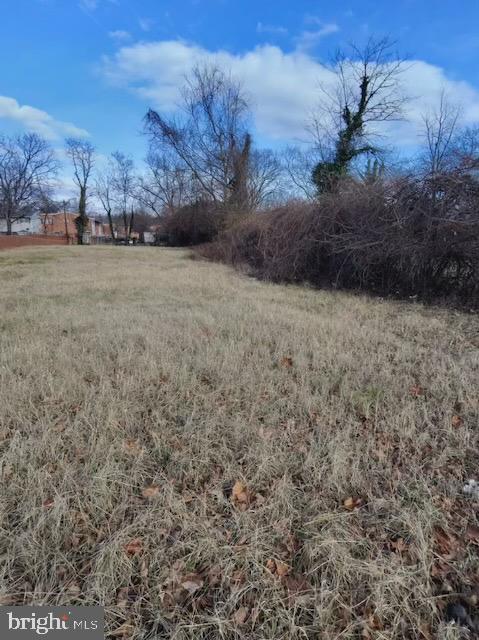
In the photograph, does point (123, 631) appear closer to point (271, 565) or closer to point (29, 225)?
point (271, 565)

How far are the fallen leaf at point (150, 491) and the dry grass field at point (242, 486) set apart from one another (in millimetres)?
16

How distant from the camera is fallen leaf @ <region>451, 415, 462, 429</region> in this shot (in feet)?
8.52

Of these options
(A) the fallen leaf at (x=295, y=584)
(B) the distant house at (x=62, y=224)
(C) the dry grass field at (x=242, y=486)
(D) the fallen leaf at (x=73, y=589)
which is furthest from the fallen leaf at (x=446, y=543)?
(B) the distant house at (x=62, y=224)

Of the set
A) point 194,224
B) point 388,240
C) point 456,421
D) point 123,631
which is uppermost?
point 194,224

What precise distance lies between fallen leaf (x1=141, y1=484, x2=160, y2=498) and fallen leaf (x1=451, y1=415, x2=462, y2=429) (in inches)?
90.3

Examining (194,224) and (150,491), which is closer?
(150,491)

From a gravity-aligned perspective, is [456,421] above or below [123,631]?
above

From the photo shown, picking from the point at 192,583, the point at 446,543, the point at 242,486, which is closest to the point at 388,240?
the point at 446,543

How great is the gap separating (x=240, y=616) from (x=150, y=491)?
81 cm

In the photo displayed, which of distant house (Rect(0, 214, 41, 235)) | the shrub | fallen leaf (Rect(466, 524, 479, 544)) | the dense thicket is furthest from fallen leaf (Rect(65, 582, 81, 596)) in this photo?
distant house (Rect(0, 214, 41, 235))

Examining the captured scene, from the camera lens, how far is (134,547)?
5.14 ft

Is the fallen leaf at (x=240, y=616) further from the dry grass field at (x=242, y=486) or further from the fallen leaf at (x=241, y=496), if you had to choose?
the fallen leaf at (x=241, y=496)

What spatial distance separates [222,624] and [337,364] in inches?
106

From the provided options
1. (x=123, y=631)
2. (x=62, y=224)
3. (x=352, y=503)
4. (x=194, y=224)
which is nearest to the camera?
(x=123, y=631)
